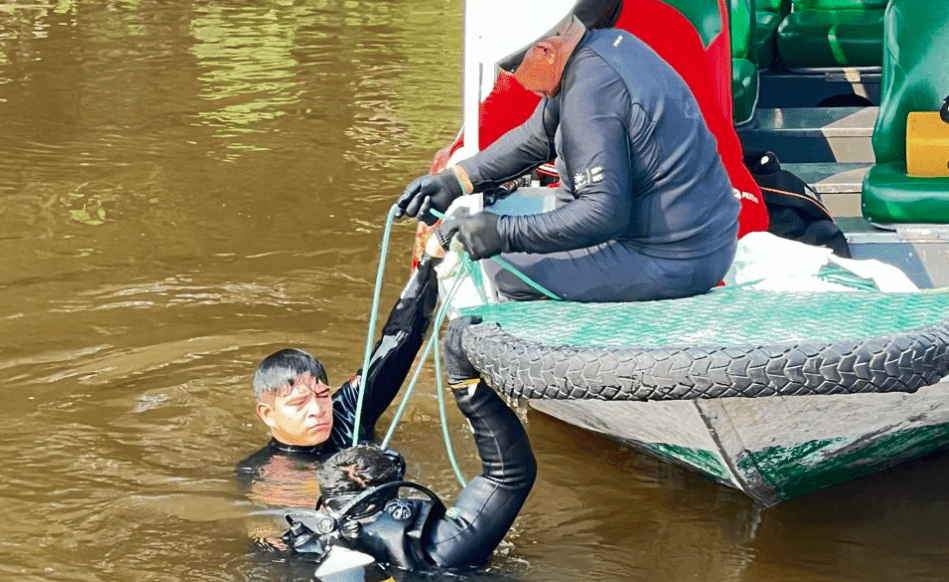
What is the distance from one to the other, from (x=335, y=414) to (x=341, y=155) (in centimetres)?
371

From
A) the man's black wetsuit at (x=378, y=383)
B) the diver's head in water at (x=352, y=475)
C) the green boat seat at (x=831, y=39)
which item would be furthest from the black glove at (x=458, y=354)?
the green boat seat at (x=831, y=39)

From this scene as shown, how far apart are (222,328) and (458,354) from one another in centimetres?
226

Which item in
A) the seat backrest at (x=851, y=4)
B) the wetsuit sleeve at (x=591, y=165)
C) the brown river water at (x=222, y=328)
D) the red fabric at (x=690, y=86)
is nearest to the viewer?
the wetsuit sleeve at (x=591, y=165)

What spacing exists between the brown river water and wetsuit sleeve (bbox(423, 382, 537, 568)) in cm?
19

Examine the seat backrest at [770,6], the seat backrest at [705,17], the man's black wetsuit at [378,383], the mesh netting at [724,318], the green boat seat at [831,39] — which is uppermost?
the seat backrest at [705,17]

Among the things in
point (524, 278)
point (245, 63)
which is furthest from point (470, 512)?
point (245, 63)

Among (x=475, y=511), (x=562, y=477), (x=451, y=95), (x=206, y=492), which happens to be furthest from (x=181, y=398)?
(x=451, y=95)

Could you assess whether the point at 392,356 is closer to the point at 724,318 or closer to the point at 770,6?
the point at 724,318

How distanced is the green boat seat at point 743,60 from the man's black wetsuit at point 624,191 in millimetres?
2284

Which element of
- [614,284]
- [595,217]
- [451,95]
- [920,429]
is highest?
[595,217]

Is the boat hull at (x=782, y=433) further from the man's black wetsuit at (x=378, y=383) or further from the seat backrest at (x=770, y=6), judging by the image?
the seat backrest at (x=770, y=6)

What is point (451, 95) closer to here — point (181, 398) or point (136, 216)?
point (136, 216)

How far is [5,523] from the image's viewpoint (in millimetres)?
4020

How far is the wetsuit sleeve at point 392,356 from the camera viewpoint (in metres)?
4.16
